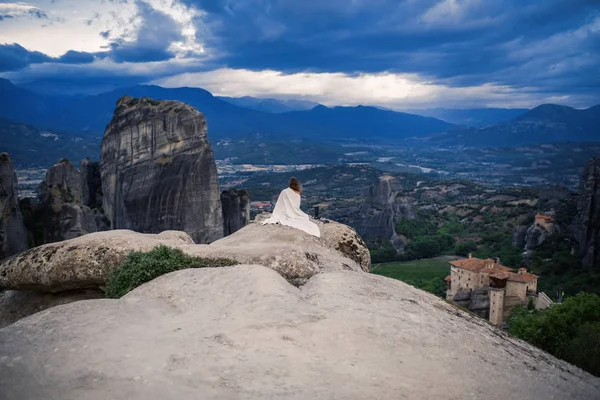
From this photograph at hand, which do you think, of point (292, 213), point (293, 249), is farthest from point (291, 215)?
point (293, 249)

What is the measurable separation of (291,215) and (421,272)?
54.1 meters

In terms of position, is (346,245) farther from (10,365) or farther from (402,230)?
(402,230)

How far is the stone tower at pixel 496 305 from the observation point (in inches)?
1775

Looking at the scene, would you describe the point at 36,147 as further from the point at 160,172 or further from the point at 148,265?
the point at 148,265

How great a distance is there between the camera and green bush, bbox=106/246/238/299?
1334cm

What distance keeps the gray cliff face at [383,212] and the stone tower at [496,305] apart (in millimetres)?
48494

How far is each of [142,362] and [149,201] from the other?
46.3 metres

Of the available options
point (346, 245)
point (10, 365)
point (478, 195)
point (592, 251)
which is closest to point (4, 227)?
point (346, 245)

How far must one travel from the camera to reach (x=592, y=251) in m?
55.8

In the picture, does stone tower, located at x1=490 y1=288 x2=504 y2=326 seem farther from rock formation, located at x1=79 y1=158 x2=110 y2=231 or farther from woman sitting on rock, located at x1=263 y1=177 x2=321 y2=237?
rock formation, located at x1=79 y1=158 x2=110 y2=231

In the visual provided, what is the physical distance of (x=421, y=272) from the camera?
69.9m

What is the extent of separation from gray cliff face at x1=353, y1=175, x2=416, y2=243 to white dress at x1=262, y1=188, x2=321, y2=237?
77046 millimetres

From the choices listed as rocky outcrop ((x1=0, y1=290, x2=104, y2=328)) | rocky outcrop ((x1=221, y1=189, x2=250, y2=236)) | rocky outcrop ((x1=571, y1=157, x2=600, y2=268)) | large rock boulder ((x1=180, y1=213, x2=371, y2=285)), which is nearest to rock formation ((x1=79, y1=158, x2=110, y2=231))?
rocky outcrop ((x1=221, y1=189, x2=250, y2=236))

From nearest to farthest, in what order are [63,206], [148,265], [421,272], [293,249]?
[148,265] < [293,249] < [63,206] < [421,272]
